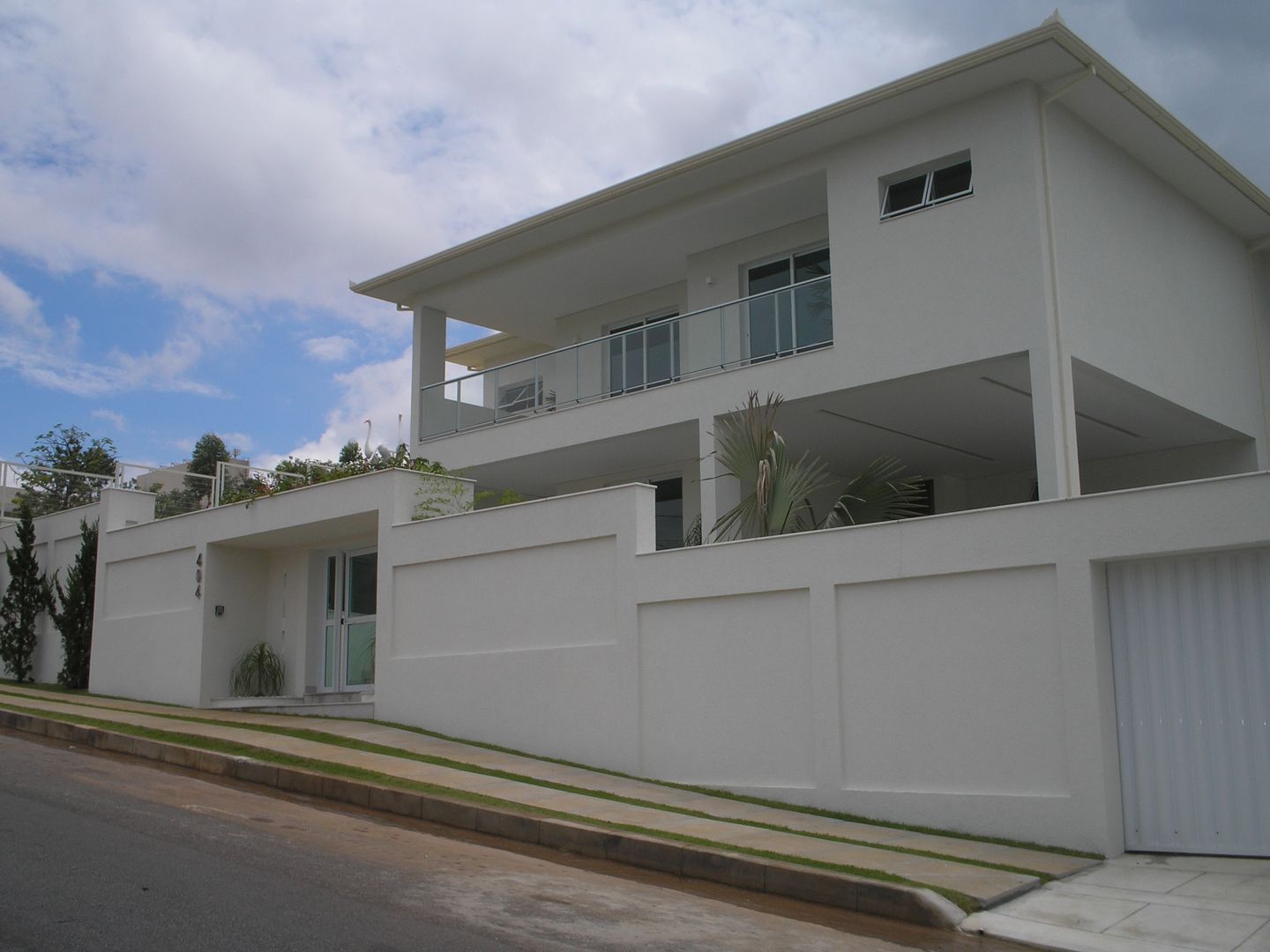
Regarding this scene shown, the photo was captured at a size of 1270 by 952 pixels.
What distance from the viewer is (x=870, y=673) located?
11289mm

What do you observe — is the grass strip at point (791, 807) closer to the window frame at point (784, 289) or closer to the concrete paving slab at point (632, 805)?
the concrete paving slab at point (632, 805)

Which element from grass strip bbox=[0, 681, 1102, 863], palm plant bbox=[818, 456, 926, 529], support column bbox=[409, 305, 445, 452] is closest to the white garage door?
grass strip bbox=[0, 681, 1102, 863]

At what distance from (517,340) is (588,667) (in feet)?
45.0

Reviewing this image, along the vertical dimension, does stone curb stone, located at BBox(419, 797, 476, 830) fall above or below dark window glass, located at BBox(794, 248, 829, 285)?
below

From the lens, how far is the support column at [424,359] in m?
20.0

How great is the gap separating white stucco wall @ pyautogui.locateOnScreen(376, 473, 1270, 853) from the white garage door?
230 millimetres

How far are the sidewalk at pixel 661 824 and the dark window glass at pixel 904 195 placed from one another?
7619 millimetres

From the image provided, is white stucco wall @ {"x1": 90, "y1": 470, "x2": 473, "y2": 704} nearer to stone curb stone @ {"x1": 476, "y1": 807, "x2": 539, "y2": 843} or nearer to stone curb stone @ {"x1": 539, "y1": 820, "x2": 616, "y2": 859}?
stone curb stone @ {"x1": 476, "y1": 807, "x2": 539, "y2": 843}

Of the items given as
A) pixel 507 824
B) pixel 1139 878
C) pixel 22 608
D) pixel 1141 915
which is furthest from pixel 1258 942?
pixel 22 608

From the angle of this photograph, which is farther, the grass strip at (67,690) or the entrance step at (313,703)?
the grass strip at (67,690)

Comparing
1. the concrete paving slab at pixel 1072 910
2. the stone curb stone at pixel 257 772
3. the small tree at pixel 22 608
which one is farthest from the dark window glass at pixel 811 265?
the small tree at pixel 22 608

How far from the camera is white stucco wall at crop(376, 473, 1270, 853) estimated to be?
1009 cm

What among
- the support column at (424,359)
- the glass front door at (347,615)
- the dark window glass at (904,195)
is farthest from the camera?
the support column at (424,359)

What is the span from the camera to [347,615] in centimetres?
1862
